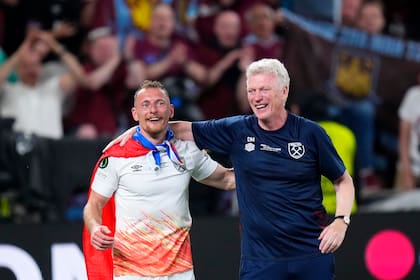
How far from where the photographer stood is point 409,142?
39.3ft

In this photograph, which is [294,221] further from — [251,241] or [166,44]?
[166,44]

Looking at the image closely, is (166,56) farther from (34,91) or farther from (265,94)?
(265,94)

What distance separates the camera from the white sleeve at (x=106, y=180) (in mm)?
7289

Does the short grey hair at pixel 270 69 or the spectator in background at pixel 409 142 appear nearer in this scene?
the short grey hair at pixel 270 69

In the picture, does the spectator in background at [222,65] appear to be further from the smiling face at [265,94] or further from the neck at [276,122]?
the smiling face at [265,94]

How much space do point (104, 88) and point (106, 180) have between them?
4.63m

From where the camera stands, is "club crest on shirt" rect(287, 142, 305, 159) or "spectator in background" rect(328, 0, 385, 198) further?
"spectator in background" rect(328, 0, 385, 198)

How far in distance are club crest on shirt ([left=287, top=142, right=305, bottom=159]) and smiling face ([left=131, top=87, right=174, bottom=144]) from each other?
86 centimetres

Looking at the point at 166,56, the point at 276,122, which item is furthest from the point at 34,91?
the point at 276,122

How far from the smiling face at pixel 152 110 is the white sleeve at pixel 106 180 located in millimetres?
332

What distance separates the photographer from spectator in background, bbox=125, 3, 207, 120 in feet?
38.9

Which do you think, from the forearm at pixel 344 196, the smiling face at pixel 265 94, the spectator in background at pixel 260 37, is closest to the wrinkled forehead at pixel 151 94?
the smiling face at pixel 265 94

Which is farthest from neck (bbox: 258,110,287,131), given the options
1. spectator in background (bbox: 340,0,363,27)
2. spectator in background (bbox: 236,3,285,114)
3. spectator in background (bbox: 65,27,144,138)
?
spectator in background (bbox: 340,0,363,27)

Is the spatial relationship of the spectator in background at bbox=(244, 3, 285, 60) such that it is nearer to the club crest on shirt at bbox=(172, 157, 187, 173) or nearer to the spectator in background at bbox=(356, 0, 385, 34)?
Answer: the spectator in background at bbox=(356, 0, 385, 34)
